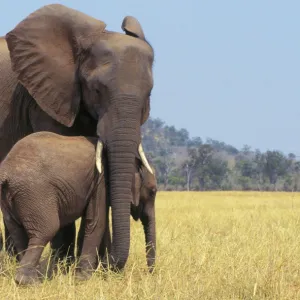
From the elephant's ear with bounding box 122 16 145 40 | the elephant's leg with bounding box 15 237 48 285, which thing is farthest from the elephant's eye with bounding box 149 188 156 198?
the elephant's ear with bounding box 122 16 145 40

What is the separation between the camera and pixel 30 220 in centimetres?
585

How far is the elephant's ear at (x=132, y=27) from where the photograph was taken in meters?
6.80

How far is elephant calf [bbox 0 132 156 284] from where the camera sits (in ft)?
19.0

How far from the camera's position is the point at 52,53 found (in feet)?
23.0

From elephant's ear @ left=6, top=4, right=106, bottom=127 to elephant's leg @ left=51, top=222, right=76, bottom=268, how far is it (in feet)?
3.05

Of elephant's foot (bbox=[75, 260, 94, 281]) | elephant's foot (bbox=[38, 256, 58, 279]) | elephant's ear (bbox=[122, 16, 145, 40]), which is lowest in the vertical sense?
elephant's foot (bbox=[38, 256, 58, 279])

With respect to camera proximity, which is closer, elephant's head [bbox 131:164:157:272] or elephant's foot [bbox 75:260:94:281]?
elephant's foot [bbox 75:260:94:281]

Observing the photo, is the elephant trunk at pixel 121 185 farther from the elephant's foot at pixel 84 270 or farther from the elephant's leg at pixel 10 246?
the elephant's leg at pixel 10 246

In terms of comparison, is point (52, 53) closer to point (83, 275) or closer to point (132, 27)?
point (132, 27)

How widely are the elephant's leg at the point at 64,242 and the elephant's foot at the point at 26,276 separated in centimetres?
96

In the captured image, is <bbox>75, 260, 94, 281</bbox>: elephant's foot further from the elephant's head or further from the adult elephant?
the elephant's head

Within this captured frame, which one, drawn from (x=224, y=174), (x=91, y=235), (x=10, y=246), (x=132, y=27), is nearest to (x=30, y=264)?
(x=91, y=235)

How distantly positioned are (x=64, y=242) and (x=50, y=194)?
112cm

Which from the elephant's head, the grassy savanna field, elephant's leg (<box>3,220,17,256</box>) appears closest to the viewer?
the grassy savanna field
